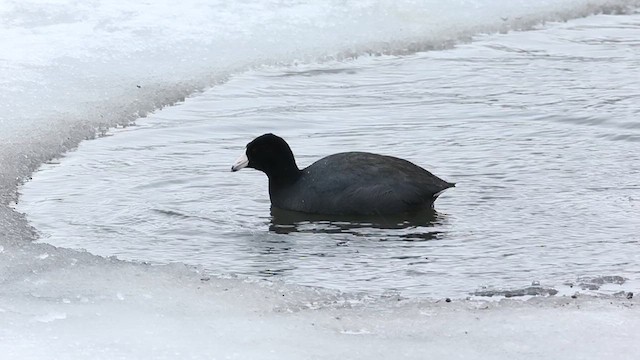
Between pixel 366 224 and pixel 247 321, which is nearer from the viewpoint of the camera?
pixel 247 321

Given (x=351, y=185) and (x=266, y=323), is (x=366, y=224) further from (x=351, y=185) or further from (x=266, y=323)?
(x=266, y=323)

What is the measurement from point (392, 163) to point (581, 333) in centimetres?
264

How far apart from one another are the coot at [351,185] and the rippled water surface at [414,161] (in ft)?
0.54

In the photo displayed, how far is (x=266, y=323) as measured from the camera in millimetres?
5180

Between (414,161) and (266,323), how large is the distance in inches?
126

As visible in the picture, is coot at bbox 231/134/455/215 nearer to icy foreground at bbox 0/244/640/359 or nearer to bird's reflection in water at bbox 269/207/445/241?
bird's reflection in water at bbox 269/207/445/241

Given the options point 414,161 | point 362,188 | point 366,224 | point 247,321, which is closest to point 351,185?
point 362,188

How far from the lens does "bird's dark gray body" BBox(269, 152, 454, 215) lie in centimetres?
738

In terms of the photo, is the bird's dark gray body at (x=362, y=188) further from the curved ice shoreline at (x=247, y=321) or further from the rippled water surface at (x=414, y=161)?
the curved ice shoreline at (x=247, y=321)

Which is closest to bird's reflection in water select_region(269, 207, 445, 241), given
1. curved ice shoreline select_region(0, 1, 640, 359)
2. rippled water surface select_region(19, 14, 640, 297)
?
rippled water surface select_region(19, 14, 640, 297)

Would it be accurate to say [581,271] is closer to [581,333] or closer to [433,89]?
[581,333]

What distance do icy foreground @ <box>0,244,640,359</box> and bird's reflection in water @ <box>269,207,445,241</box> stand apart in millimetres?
1330

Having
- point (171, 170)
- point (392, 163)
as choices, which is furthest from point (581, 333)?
point (171, 170)

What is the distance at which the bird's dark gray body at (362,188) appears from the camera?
7.38 m
